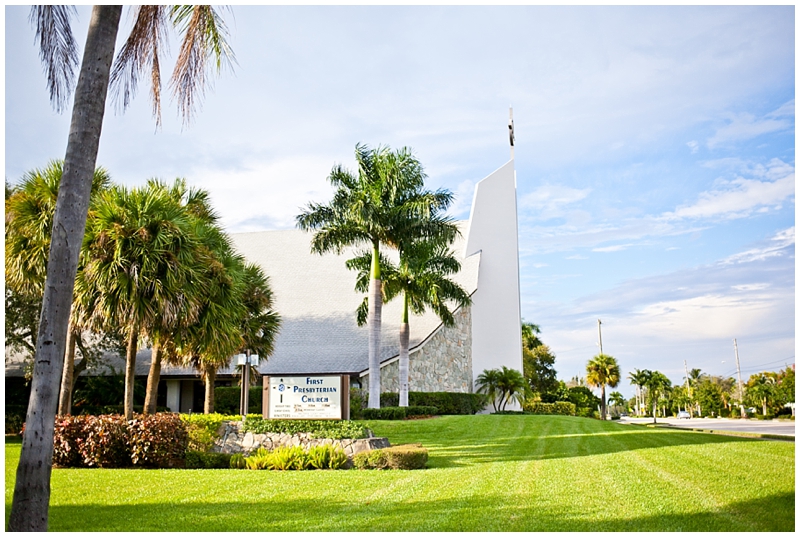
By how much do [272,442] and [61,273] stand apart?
27.5 feet

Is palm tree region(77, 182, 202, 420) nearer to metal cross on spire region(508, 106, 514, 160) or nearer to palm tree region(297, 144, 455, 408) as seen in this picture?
palm tree region(297, 144, 455, 408)

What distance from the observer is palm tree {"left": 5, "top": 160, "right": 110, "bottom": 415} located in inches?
633

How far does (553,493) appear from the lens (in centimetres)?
902

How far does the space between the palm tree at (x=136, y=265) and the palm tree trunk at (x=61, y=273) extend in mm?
7979

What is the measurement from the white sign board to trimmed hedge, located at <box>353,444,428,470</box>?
145 cm

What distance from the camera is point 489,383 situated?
35250 mm

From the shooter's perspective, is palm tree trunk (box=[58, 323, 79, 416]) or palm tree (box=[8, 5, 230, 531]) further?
palm tree trunk (box=[58, 323, 79, 416])

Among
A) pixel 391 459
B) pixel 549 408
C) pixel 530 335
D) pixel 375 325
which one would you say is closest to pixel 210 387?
pixel 375 325

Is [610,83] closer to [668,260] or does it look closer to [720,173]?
[720,173]

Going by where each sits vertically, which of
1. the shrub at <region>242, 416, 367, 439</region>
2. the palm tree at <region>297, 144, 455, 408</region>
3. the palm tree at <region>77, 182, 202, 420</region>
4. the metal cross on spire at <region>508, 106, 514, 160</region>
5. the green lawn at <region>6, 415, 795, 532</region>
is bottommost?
the green lawn at <region>6, 415, 795, 532</region>

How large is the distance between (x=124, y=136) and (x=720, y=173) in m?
11.0

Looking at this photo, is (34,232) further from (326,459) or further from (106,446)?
(326,459)

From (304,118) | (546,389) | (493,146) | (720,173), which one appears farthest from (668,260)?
(546,389)

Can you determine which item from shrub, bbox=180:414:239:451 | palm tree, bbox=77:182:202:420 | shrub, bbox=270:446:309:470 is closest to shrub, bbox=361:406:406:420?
shrub, bbox=180:414:239:451
